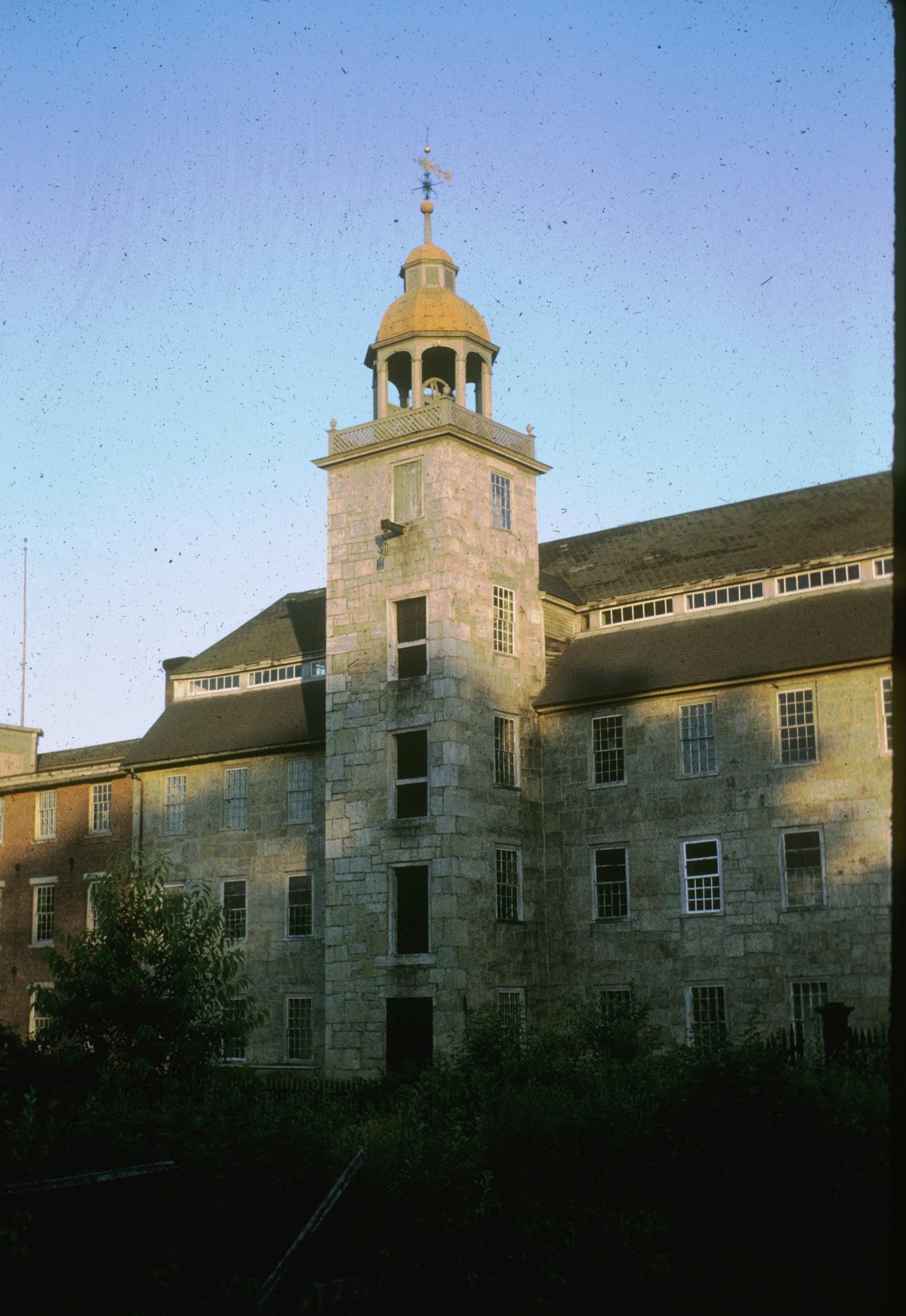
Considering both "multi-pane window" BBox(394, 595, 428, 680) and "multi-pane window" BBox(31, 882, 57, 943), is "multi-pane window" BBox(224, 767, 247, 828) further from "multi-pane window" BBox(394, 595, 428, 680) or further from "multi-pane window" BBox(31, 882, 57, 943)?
"multi-pane window" BBox(31, 882, 57, 943)

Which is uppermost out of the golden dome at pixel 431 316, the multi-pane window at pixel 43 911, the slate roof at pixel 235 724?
the golden dome at pixel 431 316

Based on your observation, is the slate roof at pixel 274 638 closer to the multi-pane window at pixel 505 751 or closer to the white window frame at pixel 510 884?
the multi-pane window at pixel 505 751

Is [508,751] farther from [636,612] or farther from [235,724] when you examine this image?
[235,724]

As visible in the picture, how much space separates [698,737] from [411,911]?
8.34 metres

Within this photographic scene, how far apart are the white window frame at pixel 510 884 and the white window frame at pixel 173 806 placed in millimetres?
11273

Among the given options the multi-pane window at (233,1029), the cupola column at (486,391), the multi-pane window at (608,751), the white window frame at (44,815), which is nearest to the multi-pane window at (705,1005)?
the multi-pane window at (608,751)

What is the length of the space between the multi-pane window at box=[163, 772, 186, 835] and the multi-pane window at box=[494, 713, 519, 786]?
36.9 ft

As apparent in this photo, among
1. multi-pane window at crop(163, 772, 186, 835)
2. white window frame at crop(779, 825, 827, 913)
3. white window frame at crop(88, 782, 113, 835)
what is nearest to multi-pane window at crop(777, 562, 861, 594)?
white window frame at crop(779, 825, 827, 913)

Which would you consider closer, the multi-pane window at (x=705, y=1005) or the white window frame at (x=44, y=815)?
the multi-pane window at (x=705, y=1005)

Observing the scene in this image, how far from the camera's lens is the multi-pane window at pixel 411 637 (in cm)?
3759

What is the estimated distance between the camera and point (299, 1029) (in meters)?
39.4

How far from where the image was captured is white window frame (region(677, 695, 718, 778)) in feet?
116

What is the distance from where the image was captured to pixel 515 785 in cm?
3769

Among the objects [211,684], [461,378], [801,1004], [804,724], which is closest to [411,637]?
[461,378]
